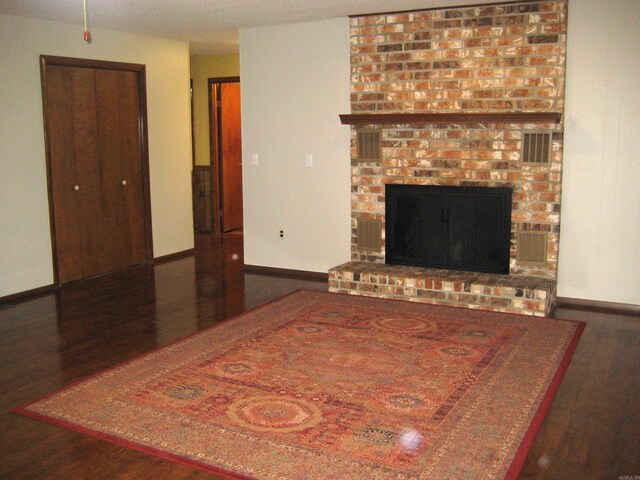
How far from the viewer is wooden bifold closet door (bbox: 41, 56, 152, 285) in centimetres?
608

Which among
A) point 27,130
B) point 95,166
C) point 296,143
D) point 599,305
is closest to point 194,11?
point 296,143

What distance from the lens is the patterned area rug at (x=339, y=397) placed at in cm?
286

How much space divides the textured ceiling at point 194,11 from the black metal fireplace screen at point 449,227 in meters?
1.57

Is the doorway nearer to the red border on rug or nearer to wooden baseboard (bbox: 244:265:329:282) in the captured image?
wooden baseboard (bbox: 244:265:329:282)

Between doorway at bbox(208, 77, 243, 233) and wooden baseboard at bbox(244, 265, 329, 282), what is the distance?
8.08 ft

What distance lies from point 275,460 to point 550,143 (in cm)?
355

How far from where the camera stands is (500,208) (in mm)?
5484

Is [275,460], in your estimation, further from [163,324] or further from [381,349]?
[163,324]

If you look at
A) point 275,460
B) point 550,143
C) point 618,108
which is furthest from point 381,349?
point 618,108

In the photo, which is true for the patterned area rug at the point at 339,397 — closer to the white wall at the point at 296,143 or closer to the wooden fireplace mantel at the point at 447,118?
the wooden fireplace mantel at the point at 447,118

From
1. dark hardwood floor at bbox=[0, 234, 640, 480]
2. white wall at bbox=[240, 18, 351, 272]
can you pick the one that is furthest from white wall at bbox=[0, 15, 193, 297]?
white wall at bbox=[240, 18, 351, 272]

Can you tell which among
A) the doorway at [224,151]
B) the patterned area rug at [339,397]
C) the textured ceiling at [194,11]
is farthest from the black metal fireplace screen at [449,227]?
the doorway at [224,151]

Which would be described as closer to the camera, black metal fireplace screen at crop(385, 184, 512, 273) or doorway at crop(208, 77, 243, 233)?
black metal fireplace screen at crop(385, 184, 512, 273)

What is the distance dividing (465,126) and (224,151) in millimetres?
4426
